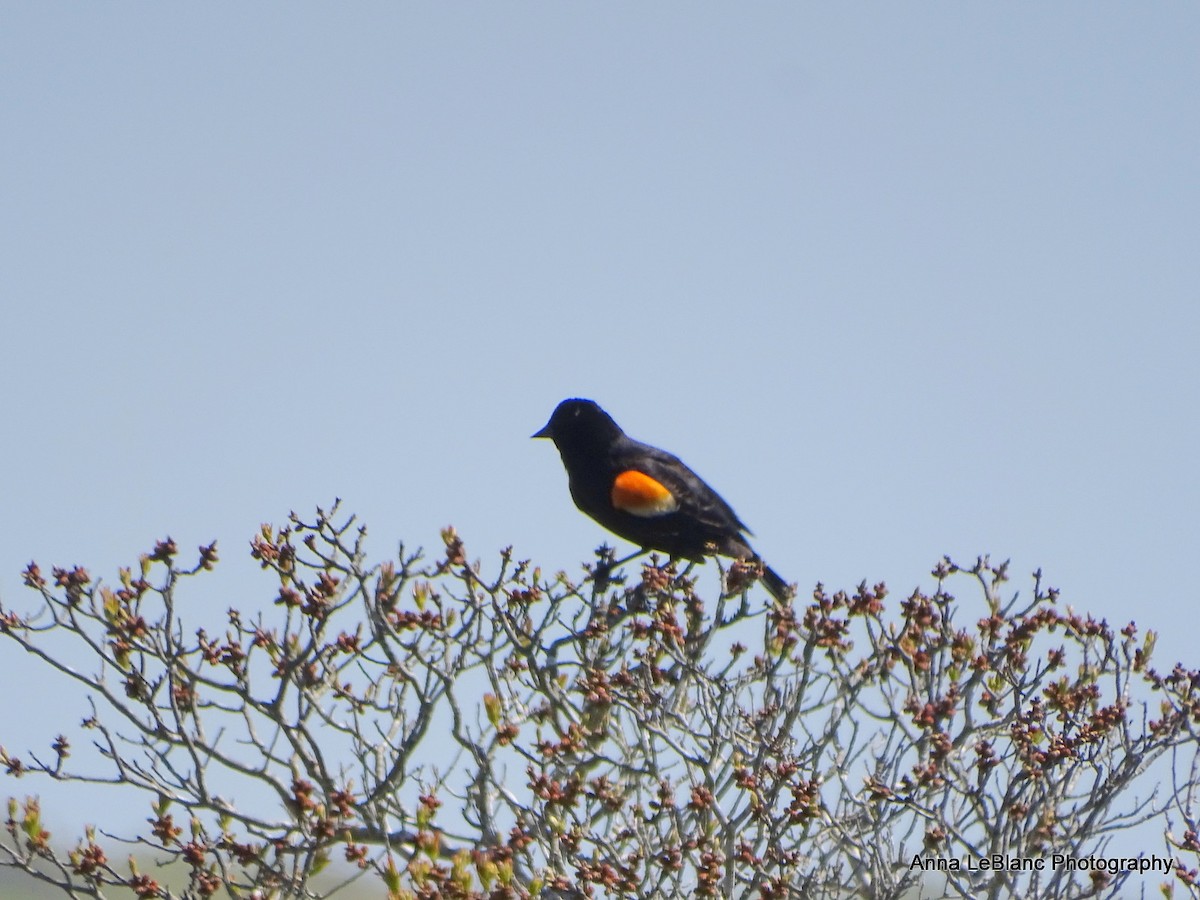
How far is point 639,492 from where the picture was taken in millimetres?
9141

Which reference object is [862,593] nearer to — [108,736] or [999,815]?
[999,815]

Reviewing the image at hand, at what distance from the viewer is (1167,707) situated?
6066mm

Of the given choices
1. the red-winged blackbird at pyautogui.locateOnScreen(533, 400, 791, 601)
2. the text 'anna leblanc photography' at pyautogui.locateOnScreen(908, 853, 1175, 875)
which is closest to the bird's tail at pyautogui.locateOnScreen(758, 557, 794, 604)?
the red-winged blackbird at pyautogui.locateOnScreen(533, 400, 791, 601)

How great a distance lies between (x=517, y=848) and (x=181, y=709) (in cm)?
194

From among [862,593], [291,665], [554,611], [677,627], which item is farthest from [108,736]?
[862,593]

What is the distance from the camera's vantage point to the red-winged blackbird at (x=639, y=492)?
9.03 metres

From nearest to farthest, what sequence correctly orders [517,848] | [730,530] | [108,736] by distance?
[517,848]
[108,736]
[730,530]

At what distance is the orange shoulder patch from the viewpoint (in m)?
9.05

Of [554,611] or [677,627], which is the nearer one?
[677,627]

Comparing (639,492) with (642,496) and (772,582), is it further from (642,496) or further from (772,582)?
(772,582)

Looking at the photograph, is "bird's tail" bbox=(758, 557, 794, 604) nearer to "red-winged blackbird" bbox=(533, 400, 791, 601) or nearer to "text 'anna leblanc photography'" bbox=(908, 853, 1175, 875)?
"red-winged blackbird" bbox=(533, 400, 791, 601)

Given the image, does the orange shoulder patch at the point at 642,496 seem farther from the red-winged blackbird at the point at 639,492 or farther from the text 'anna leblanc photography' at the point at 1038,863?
the text 'anna leblanc photography' at the point at 1038,863

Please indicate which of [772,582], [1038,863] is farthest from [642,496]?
[1038,863]

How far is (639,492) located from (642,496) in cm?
4
